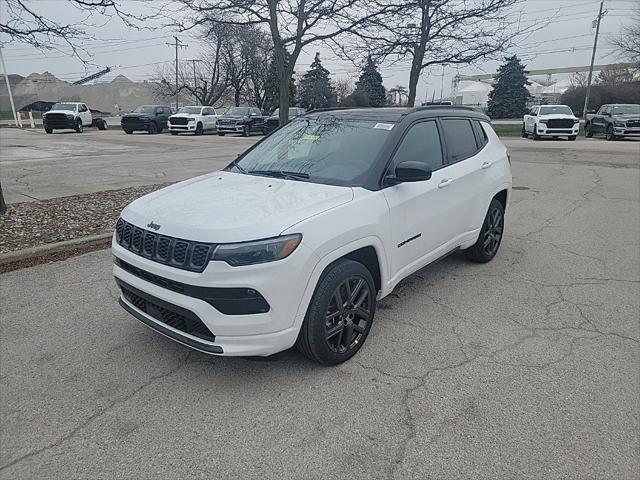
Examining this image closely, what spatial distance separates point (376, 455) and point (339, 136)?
2556 millimetres

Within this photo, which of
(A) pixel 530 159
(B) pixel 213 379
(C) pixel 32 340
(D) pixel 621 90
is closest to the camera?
(B) pixel 213 379

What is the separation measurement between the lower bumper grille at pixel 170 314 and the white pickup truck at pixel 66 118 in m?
31.9

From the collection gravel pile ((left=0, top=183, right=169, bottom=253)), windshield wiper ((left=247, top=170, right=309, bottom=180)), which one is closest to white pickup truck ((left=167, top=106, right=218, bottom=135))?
gravel pile ((left=0, top=183, right=169, bottom=253))

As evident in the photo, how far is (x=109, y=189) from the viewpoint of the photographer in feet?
30.4

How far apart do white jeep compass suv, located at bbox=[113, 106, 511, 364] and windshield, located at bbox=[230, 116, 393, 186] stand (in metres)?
0.01

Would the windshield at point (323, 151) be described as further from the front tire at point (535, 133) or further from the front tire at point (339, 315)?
the front tire at point (535, 133)

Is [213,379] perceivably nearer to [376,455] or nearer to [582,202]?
[376,455]

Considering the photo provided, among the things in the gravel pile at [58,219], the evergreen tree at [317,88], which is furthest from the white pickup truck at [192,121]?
the gravel pile at [58,219]

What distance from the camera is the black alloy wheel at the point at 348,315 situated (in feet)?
9.91

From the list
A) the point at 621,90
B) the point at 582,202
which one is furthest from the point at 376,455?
the point at 621,90

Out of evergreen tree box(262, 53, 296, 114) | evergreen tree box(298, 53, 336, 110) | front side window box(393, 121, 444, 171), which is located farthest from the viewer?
evergreen tree box(298, 53, 336, 110)

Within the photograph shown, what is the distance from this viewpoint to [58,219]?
6531 millimetres

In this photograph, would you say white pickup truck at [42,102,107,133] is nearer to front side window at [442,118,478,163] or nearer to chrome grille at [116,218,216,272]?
front side window at [442,118,478,163]

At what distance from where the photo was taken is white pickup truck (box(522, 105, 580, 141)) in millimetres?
23141
